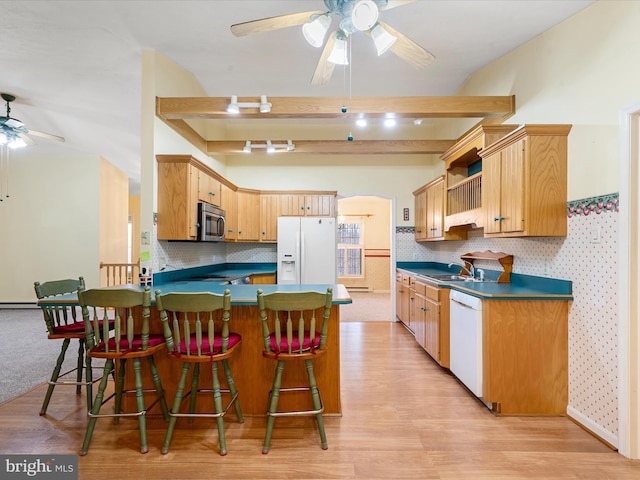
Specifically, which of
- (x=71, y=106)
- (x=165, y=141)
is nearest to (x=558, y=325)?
(x=165, y=141)

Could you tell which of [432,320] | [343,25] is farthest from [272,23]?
[432,320]

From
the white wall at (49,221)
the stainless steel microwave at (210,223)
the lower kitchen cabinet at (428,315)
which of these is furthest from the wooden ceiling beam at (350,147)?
the white wall at (49,221)

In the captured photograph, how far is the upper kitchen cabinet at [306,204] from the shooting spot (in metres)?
5.35

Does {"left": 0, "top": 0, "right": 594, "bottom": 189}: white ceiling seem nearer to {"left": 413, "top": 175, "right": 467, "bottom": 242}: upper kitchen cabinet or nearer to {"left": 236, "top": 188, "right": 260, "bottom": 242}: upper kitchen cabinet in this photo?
{"left": 413, "top": 175, "right": 467, "bottom": 242}: upper kitchen cabinet

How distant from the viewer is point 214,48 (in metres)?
3.24

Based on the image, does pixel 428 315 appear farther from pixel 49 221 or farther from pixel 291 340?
pixel 49 221

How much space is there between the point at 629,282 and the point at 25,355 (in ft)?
18.4

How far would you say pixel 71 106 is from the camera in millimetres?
4555

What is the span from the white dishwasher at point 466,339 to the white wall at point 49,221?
21.6 feet

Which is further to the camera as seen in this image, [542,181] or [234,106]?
[234,106]

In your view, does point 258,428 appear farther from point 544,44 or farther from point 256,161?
point 256,161

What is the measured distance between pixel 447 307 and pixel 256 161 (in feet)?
12.8

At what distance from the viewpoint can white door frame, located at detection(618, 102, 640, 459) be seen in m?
1.96

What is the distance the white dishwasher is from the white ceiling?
2349mm
